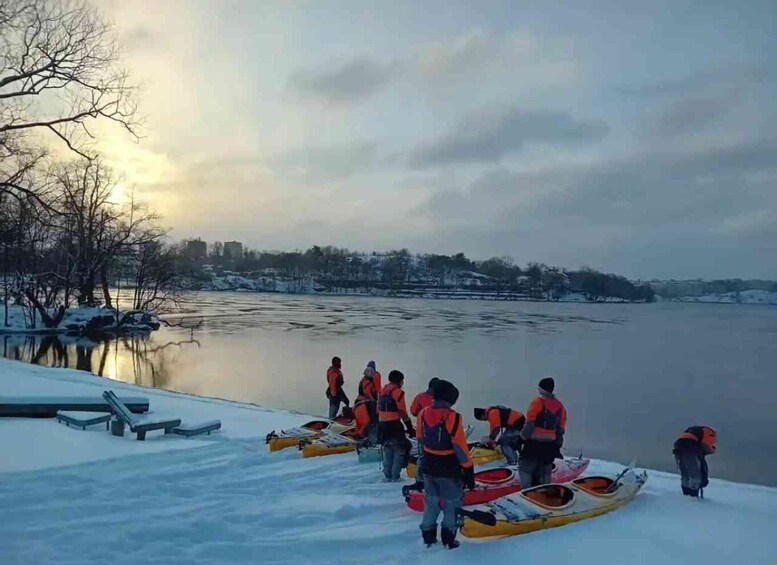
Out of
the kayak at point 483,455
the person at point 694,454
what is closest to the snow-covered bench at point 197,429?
the kayak at point 483,455

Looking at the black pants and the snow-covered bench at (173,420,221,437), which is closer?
the black pants

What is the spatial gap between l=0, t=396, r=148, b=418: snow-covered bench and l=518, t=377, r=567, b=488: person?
707cm

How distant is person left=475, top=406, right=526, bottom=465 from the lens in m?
8.49

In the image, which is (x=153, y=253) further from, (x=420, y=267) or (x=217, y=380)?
(x=420, y=267)

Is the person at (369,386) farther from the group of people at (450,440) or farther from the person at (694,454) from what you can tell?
the person at (694,454)

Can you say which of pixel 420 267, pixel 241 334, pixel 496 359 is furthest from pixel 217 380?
pixel 420 267

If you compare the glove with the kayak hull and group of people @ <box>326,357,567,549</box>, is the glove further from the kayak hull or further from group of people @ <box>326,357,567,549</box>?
the kayak hull

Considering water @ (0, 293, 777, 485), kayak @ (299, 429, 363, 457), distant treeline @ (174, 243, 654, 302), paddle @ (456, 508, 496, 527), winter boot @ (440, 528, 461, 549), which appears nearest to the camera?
winter boot @ (440, 528, 461, 549)

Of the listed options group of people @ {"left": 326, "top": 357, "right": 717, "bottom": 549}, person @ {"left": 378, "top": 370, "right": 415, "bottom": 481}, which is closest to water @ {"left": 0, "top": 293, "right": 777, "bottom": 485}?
group of people @ {"left": 326, "top": 357, "right": 717, "bottom": 549}

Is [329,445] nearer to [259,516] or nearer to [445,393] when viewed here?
[259,516]

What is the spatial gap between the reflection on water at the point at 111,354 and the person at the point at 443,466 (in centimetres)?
1791

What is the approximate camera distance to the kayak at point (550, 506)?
18.9ft

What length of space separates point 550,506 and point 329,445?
3.57 meters

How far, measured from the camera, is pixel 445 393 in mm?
5449
